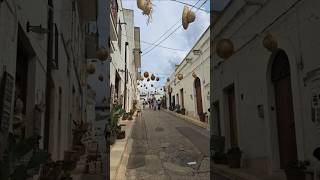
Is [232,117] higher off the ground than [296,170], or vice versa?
[232,117]

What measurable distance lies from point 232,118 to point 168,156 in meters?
2.84

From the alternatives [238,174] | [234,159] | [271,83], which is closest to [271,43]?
[271,83]

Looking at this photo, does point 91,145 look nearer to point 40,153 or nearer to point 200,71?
point 40,153

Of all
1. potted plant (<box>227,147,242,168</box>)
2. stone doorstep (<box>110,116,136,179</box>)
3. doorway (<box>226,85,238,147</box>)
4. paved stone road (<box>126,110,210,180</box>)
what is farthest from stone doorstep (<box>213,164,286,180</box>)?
stone doorstep (<box>110,116,136,179</box>)

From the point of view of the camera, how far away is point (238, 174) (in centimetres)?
1007

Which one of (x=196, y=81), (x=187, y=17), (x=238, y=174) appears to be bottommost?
(x=238, y=174)

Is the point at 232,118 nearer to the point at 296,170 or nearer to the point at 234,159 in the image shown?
the point at 234,159

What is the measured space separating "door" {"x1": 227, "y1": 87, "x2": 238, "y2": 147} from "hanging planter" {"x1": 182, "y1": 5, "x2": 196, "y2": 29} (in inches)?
218

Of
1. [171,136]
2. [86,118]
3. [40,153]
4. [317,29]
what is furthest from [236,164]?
[86,118]

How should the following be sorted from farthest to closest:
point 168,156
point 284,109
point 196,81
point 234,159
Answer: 1. point 196,81
2. point 168,156
3. point 234,159
4. point 284,109

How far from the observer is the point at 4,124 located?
4023 millimetres

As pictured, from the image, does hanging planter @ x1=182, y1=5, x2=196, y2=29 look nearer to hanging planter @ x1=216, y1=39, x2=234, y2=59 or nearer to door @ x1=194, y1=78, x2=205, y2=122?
hanging planter @ x1=216, y1=39, x2=234, y2=59

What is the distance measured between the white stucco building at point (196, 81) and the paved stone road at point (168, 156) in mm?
4492

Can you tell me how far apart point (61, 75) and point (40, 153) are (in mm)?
5883
